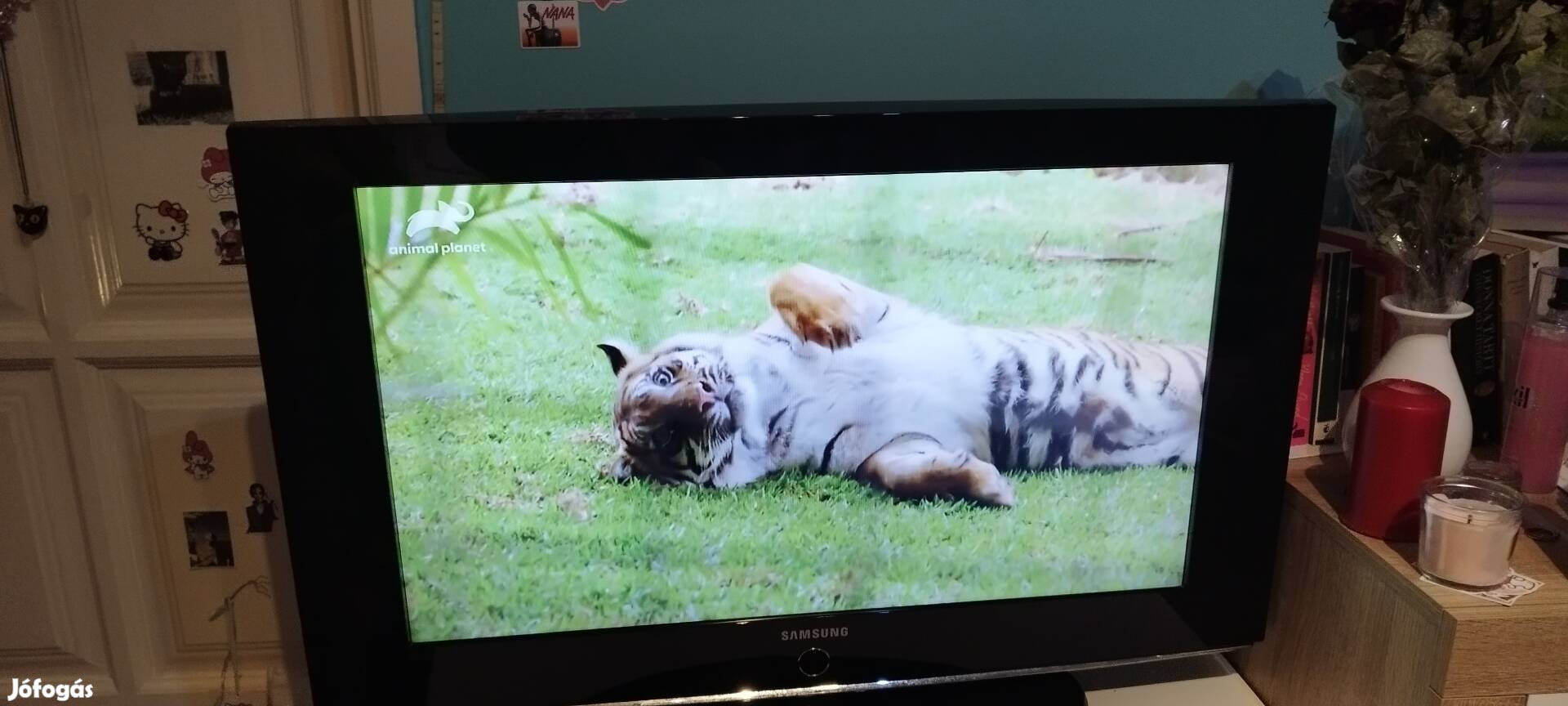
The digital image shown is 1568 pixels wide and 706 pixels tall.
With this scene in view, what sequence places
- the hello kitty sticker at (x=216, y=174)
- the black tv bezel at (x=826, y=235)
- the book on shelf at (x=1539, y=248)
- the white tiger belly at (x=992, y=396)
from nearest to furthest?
the black tv bezel at (x=826, y=235), the white tiger belly at (x=992, y=396), the book on shelf at (x=1539, y=248), the hello kitty sticker at (x=216, y=174)

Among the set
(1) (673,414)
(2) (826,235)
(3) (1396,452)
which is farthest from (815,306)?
(3) (1396,452)

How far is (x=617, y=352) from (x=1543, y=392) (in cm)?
99

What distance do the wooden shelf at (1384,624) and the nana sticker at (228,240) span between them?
4.29 feet

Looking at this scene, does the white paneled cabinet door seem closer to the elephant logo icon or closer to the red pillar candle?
the elephant logo icon

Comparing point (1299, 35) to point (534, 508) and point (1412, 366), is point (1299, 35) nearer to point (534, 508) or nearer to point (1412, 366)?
point (1412, 366)

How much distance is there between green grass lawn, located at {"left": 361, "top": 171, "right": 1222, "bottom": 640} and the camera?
0.99 meters

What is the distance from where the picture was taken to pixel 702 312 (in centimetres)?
102

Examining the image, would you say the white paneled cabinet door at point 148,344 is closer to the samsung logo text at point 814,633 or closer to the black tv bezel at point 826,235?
the black tv bezel at point 826,235

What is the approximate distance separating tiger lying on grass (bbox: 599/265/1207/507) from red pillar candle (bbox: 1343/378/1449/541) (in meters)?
0.17

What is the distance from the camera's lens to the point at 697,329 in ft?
3.38

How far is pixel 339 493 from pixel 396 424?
0.09 meters

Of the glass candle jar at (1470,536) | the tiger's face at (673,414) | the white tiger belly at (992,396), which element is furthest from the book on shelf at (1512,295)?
the tiger's face at (673,414)

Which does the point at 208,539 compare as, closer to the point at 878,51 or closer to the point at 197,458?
the point at 197,458

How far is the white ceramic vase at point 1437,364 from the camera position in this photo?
1113 mm
